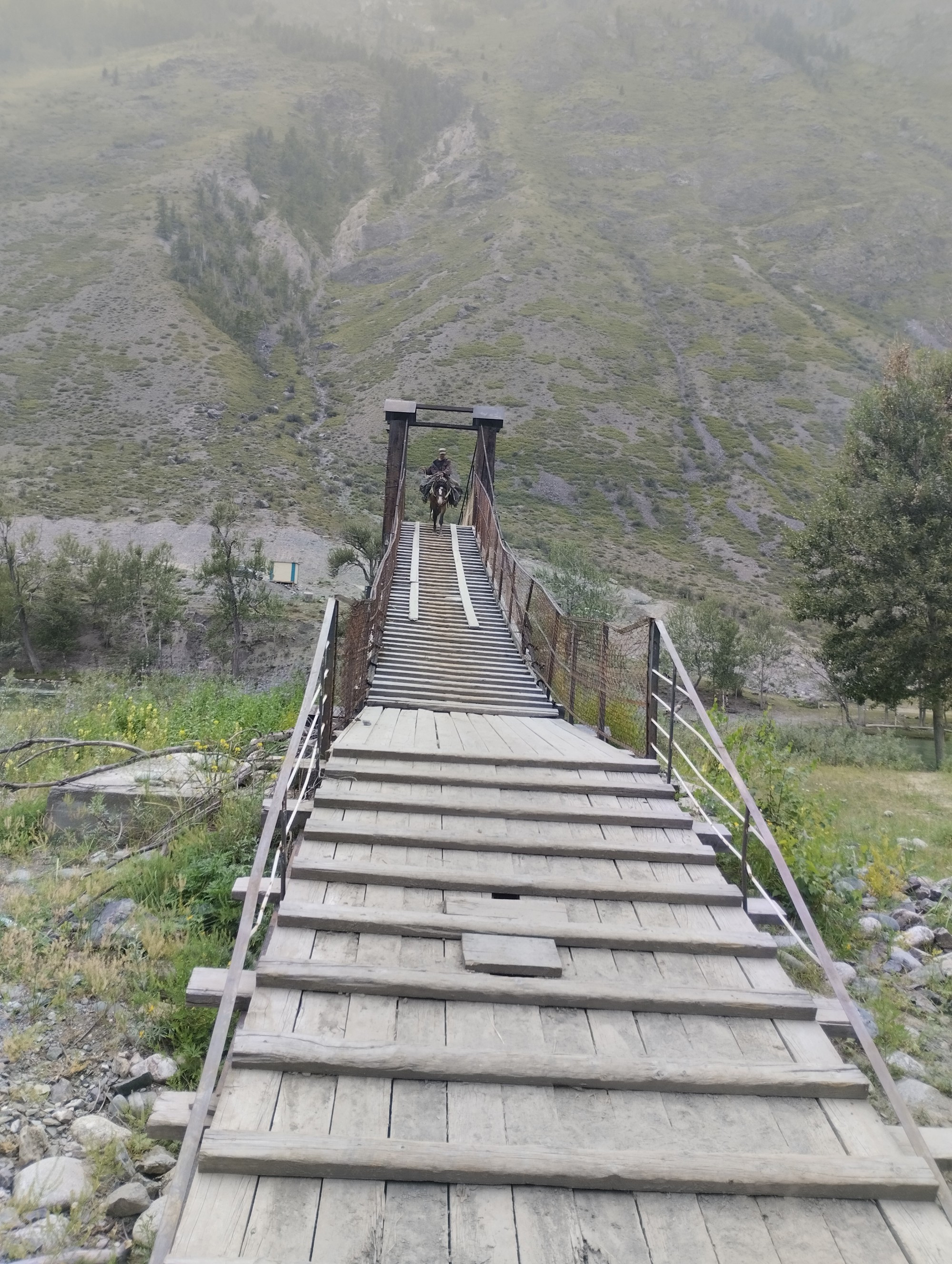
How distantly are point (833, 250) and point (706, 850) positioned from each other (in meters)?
112

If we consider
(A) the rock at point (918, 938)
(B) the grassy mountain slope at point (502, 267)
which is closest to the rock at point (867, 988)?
(A) the rock at point (918, 938)

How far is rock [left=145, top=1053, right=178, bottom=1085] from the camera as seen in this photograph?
340cm

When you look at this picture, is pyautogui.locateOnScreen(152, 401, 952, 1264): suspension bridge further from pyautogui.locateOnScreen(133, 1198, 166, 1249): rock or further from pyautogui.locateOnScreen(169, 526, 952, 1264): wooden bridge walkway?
pyautogui.locateOnScreen(133, 1198, 166, 1249): rock

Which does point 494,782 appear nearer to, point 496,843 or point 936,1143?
point 496,843

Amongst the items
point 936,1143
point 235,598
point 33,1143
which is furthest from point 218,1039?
point 235,598

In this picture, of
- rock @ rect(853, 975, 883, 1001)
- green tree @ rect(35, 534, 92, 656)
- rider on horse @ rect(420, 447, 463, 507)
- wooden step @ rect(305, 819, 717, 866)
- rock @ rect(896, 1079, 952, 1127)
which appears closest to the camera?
rock @ rect(896, 1079, 952, 1127)

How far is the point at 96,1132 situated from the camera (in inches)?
118

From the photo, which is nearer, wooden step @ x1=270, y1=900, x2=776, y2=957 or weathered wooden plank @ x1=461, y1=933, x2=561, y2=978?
weathered wooden plank @ x1=461, y1=933, x2=561, y2=978

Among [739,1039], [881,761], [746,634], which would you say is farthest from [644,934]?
[746,634]

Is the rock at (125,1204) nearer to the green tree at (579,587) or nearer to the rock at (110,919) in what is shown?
the rock at (110,919)

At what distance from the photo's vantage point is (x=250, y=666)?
125 feet

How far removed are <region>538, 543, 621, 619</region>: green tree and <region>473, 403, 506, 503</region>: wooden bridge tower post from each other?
1890 centimetres

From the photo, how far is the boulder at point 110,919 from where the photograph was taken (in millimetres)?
4359

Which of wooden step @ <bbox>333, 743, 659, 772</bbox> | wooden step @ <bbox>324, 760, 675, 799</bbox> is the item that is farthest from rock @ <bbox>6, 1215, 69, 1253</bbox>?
wooden step @ <bbox>333, 743, 659, 772</bbox>
